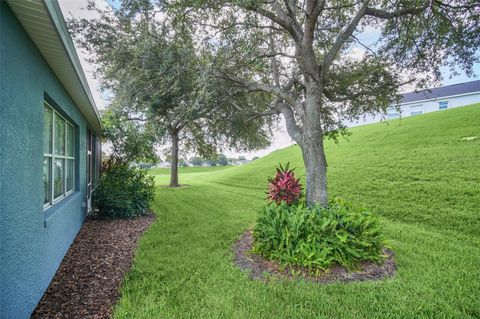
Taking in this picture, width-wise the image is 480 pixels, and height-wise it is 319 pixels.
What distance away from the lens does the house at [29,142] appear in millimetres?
2297

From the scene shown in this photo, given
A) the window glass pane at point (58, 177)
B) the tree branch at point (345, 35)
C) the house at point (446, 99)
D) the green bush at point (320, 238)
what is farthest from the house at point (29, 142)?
the house at point (446, 99)

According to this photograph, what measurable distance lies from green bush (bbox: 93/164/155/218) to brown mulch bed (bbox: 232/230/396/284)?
15.6ft

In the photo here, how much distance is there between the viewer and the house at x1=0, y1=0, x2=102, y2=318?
2.30 metres

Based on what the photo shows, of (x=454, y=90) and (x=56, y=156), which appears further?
(x=454, y=90)

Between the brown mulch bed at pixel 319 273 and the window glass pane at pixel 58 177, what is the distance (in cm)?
347

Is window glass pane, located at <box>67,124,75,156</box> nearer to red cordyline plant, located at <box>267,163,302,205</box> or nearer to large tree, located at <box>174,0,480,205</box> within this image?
large tree, located at <box>174,0,480,205</box>

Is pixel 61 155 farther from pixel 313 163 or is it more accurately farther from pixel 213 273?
pixel 313 163

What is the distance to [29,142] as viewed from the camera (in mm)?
2885

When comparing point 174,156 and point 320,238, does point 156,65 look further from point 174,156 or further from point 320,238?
point 174,156

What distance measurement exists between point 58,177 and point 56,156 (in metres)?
0.52

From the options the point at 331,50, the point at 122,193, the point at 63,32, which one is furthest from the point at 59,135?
the point at 331,50

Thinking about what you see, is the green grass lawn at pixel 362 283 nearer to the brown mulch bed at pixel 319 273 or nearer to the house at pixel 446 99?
the brown mulch bed at pixel 319 273

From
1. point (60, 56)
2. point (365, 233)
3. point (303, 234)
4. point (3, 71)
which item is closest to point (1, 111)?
point (3, 71)

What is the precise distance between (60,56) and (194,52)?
3469mm
